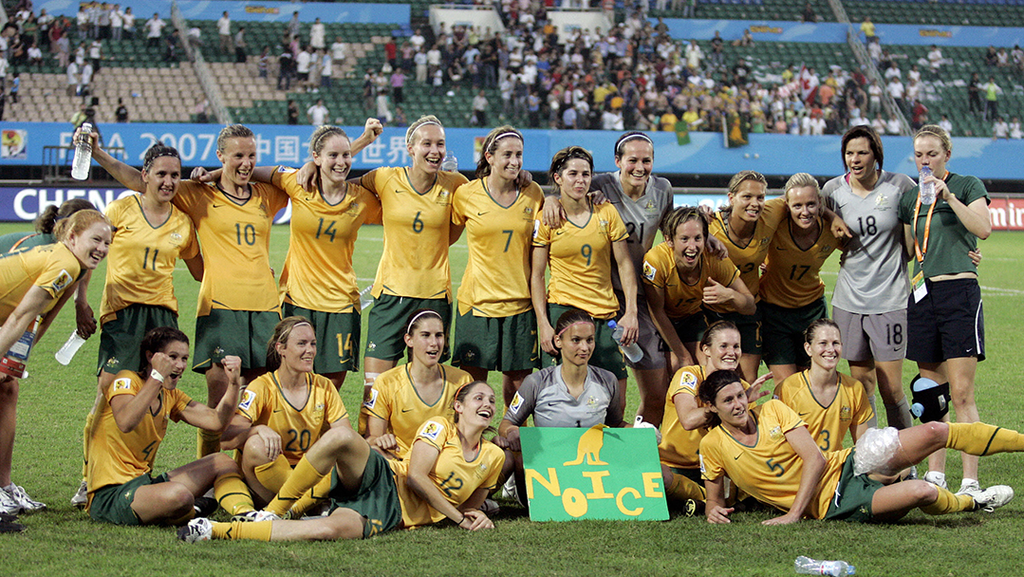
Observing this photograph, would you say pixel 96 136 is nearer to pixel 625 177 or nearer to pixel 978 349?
pixel 625 177

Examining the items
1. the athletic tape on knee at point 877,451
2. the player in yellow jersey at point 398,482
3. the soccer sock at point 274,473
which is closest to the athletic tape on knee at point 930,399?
the athletic tape on knee at point 877,451

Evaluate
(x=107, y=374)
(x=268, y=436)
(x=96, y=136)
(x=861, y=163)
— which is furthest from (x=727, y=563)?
(x=96, y=136)

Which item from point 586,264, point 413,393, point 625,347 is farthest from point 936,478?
point 413,393

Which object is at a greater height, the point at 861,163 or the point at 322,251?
the point at 861,163

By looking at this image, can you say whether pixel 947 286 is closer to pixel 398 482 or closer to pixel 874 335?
pixel 874 335

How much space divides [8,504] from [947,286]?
5.42 m

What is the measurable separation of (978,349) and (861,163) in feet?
4.40

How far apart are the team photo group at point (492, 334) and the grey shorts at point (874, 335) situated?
0.6 inches

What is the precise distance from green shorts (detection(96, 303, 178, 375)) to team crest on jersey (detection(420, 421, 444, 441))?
5.32 feet

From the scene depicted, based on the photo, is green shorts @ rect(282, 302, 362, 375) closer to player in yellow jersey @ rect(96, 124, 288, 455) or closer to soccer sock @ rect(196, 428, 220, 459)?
player in yellow jersey @ rect(96, 124, 288, 455)

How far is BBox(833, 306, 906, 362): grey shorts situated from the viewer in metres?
6.13

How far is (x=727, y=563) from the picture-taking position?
4512 mm

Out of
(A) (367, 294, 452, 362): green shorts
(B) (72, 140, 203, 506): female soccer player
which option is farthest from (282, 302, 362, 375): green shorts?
(B) (72, 140, 203, 506): female soccer player

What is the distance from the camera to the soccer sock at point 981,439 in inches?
200
